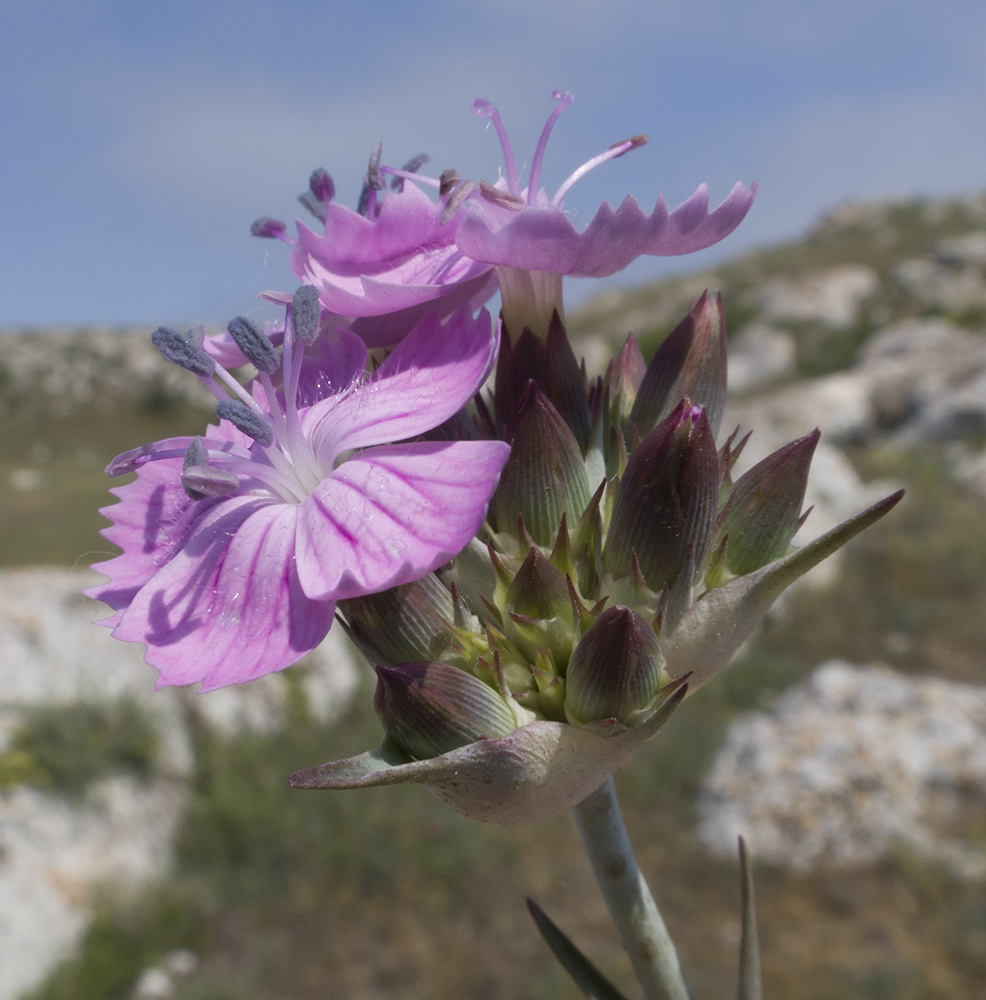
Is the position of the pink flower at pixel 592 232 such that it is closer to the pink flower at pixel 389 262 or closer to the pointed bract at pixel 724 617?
the pink flower at pixel 389 262

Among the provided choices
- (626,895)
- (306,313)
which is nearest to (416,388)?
(306,313)

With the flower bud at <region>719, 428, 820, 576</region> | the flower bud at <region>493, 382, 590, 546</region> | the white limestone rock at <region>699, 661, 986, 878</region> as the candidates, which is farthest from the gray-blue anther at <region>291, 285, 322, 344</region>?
the white limestone rock at <region>699, 661, 986, 878</region>

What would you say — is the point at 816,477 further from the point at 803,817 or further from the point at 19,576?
the point at 19,576

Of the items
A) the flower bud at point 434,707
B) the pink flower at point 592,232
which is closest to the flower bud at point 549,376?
the pink flower at point 592,232

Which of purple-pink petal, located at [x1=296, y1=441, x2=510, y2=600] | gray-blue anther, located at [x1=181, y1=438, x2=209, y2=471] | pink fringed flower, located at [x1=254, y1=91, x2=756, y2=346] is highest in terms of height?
pink fringed flower, located at [x1=254, y1=91, x2=756, y2=346]

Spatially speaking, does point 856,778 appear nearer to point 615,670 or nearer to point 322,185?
point 615,670

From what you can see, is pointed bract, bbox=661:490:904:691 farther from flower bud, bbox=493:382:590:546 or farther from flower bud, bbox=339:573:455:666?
flower bud, bbox=339:573:455:666
